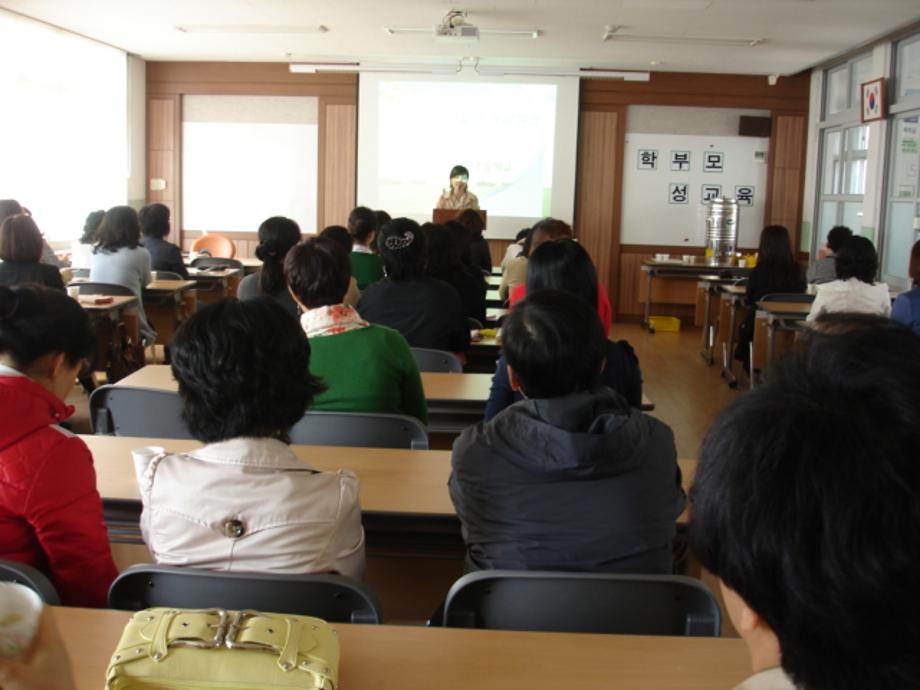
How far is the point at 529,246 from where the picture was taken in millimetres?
5816

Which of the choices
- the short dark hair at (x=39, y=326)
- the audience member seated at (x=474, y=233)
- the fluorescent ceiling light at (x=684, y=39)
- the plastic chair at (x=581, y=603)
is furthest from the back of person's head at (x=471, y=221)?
the plastic chair at (x=581, y=603)

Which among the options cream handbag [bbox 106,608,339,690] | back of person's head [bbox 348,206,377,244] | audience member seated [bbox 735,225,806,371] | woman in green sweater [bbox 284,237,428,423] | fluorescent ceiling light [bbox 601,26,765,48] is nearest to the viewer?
cream handbag [bbox 106,608,339,690]

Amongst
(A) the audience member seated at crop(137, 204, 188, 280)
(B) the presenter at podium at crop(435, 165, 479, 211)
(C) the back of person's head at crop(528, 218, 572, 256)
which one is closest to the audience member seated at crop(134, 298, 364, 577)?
(C) the back of person's head at crop(528, 218, 572, 256)

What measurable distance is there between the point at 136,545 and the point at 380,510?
677mm

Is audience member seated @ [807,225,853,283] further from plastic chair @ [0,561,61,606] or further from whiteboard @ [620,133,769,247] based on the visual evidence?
plastic chair @ [0,561,61,606]

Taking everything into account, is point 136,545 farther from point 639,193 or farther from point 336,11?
point 639,193

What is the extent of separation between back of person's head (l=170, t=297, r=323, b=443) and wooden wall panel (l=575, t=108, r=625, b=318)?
9314 mm

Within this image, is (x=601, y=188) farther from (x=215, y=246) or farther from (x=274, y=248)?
(x=274, y=248)

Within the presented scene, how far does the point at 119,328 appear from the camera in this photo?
6004 mm

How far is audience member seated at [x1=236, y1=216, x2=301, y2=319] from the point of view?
4.47 m

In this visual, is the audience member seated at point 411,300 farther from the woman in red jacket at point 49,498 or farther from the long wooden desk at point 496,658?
the long wooden desk at point 496,658

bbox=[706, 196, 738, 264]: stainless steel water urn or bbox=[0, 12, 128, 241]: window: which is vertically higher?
bbox=[0, 12, 128, 241]: window

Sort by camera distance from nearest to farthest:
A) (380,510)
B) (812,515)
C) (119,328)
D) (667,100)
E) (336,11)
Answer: (812,515) → (380,510) → (119,328) → (336,11) → (667,100)

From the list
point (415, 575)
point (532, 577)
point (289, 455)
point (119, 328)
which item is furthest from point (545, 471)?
point (119, 328)
